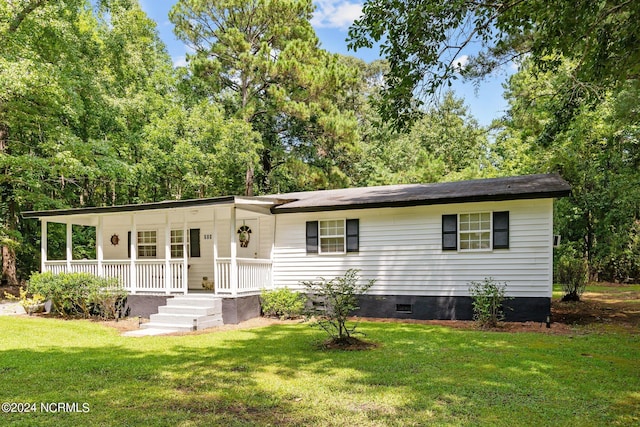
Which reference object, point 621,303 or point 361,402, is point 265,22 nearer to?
point 621,303

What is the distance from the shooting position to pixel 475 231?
35.1ft

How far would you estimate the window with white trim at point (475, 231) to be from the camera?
10625mm

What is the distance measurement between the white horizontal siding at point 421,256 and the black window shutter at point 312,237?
0.49 feet

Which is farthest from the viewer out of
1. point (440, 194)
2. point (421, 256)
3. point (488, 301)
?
point (421, 256)

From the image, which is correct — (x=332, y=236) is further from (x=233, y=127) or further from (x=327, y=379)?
(x=233, y=127)

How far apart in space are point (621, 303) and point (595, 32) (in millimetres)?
9802

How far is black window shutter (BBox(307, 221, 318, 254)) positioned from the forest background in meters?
3.59

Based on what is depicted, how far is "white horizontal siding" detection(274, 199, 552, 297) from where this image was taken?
10125 millimetres

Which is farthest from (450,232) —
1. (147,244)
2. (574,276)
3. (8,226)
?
(8,226)

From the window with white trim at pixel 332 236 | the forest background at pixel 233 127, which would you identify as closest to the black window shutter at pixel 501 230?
the forest background at pixel 233 127

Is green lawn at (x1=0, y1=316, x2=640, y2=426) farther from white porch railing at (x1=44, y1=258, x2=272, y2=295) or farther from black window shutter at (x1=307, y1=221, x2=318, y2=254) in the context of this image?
black window shutter at (x1=307, y1=221, x2=318, y2=254)

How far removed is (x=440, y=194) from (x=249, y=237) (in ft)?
19.3

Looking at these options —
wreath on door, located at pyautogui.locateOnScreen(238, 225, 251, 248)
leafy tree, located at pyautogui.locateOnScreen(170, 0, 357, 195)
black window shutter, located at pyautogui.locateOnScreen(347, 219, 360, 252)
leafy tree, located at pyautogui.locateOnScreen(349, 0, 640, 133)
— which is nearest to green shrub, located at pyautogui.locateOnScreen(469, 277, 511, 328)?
black window shutter, located at pyautogui.locateOnScreen(347, 219, 360, 252)

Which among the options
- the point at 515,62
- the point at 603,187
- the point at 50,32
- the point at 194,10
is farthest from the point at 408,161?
the point at 50,32
